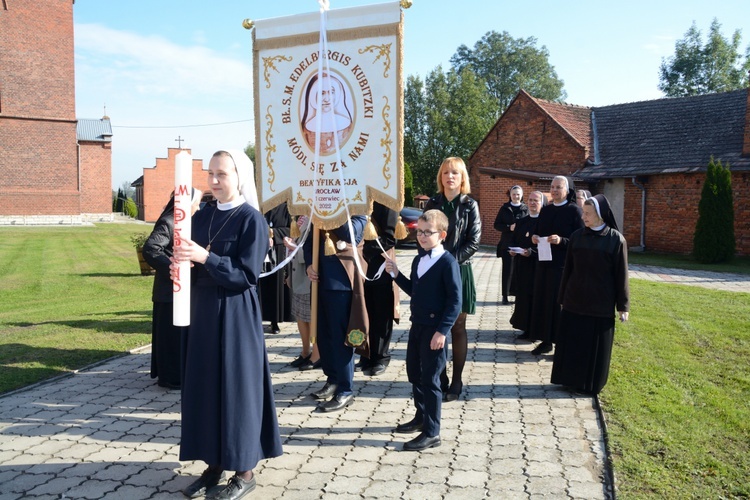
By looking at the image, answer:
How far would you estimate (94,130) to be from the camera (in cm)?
4953

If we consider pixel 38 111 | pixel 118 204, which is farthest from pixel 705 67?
pixel 118 204

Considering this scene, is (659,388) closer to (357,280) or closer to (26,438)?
(357,280)

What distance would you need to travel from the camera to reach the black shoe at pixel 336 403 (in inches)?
195

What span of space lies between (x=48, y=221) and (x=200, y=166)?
2511 centimetres

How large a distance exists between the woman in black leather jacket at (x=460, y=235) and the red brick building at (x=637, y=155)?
1670 cm

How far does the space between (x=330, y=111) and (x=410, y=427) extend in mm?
2576

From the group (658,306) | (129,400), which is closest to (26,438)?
(129,400)

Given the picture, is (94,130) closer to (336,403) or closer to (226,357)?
(336,403)

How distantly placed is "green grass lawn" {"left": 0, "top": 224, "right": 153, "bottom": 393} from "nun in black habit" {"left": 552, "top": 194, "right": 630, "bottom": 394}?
5.26 metres

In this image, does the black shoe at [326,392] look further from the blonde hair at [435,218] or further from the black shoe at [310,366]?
the blonde hair at [435,218]

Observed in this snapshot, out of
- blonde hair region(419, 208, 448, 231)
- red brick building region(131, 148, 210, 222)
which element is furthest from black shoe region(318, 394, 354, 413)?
red brick building region(131, 148, 210, 222)

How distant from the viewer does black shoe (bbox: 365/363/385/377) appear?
20.2 feet

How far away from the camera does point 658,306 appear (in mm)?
10328

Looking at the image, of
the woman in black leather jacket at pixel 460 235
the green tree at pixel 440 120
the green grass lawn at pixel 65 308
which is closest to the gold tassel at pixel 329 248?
the woman in black leather jacket at pixel 460 235
